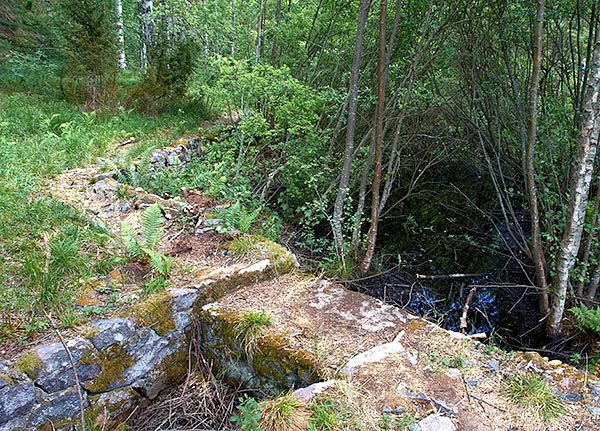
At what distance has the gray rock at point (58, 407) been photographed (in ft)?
6.62

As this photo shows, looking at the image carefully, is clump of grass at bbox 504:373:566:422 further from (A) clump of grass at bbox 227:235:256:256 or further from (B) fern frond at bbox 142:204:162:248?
(B) fern frond at bbox 142:204:162:248

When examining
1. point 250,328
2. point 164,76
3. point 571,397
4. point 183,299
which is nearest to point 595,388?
point 571,397

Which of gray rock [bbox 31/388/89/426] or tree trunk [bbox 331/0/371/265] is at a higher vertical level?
tree trunk [bbox 331/0/371/265]

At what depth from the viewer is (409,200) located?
710cm

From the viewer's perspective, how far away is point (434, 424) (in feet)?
6.35

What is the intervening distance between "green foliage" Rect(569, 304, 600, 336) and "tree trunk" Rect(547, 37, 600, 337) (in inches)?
6.6

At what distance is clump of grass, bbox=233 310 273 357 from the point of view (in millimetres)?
2516

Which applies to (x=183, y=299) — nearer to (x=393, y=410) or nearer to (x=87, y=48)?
(x=393, y=410)

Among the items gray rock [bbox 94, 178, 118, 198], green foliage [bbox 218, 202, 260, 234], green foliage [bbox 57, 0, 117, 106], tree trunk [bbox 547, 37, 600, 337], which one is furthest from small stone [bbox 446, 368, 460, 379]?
green foliage [bbox 57, 0, 117, 106]

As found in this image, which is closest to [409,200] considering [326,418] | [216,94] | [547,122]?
[547,122]

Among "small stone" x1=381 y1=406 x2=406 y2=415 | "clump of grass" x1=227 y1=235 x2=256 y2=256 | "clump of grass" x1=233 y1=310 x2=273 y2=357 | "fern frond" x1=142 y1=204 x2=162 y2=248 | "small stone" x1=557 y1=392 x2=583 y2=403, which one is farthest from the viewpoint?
"clump of grass" x1=227 y1=235 x2=256 y2=256

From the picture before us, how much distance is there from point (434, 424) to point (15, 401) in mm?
2281

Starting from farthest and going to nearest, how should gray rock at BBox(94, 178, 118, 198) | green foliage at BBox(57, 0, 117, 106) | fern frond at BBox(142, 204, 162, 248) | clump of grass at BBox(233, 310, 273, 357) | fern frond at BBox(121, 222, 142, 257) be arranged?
1. green foliage at BBox(57, 0, 117, 106)
2. gray rock at BBox(94, 178, 118, 198)
3. fern frond at BBox(142, 204, 162, 248)
4. fern frond at BBox(121, 222, 142, 257)
5. clump of grass at BBox(233, 310, 273, 357)

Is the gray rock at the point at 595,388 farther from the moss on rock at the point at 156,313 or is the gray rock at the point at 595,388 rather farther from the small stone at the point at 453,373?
the moss on rock at the point at 156,313
